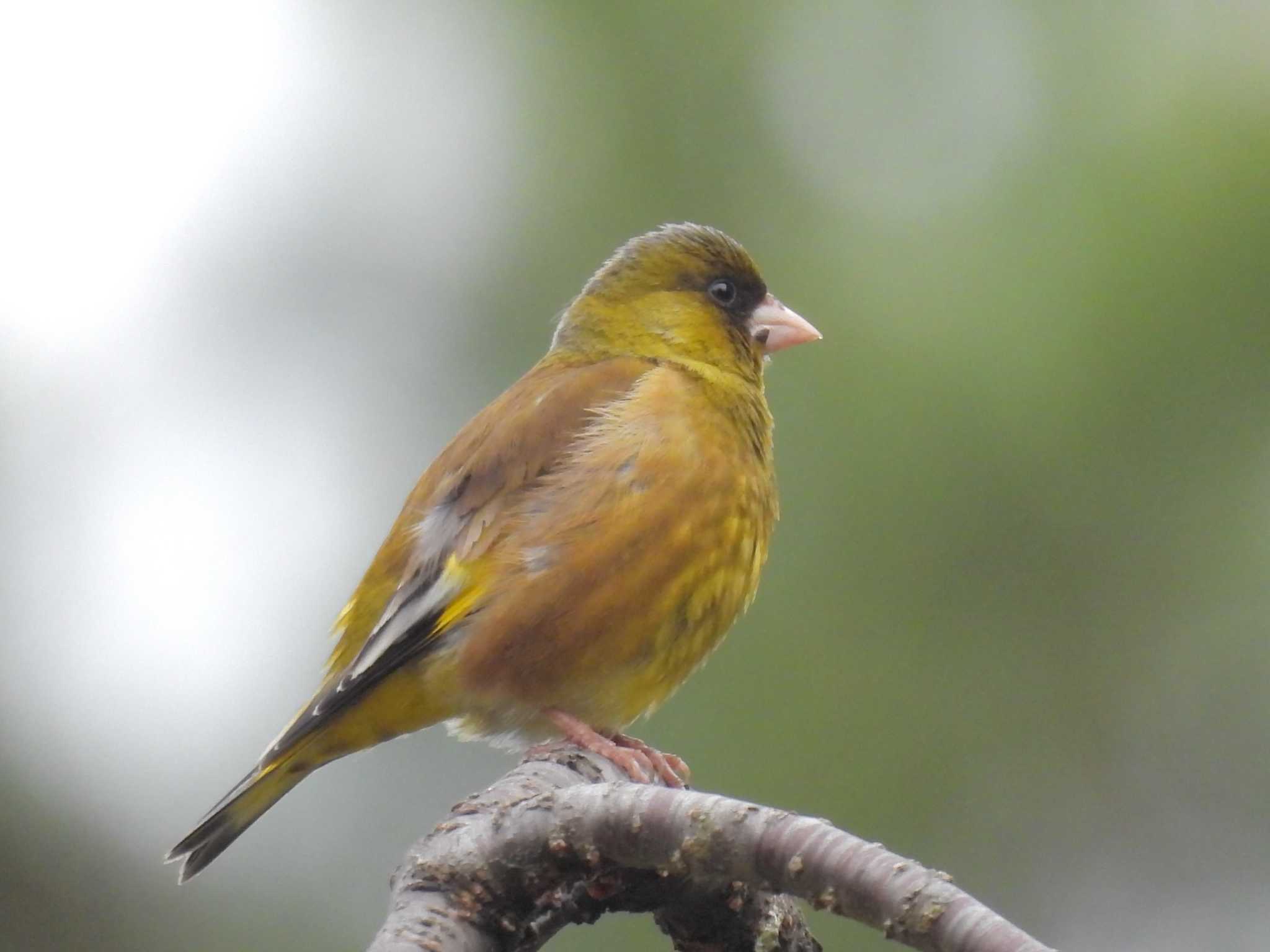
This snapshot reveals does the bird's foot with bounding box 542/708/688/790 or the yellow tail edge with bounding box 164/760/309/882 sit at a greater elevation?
the bird's foot with bounding box 542/708/688/790

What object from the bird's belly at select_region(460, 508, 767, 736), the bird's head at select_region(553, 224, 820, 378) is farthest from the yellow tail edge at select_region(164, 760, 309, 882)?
the bird's head at select_region(553, 224, 820, 378)

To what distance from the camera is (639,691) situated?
347 centimetres

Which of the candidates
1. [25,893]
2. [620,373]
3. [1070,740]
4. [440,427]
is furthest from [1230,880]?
[25,893]

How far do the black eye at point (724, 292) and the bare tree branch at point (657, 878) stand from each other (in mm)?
2128

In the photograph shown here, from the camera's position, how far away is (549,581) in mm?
3436

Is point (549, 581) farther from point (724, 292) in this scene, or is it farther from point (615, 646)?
point (724, 292)

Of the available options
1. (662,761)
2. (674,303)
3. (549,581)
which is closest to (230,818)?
(549,581)

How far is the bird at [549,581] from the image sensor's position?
340 centimetres

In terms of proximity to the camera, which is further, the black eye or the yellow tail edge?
the black eye

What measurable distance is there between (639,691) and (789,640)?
362mm

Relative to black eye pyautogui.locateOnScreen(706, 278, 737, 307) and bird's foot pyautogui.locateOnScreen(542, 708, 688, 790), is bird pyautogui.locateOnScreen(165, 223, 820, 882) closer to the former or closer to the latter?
bird's foot pyautogui.locateOnScreen(542, 708, 688, 790)

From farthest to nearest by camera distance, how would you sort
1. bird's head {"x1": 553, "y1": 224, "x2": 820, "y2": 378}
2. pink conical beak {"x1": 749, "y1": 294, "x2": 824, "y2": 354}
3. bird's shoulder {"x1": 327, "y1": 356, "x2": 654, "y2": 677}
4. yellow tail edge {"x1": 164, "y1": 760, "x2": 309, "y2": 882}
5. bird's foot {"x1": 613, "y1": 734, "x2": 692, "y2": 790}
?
bird's head {"x1": 553, "y1": 224, "x2": 820, "y2": 378}, pink conical beak {"x1": 749, "y1": 294, "x2": 824, "y2": 354}, bird's shoulder {"x1": 327, "y1": 356, "x2": 654, "y2": 677}, yellow tail edge {"x1": 164, "y1": 760, "x2": 309, "y2": 882}, bird's foot {"x1": 613, "y1": 734, "x2": 692, "y2": 790}

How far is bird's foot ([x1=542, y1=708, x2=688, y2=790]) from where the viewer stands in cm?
277

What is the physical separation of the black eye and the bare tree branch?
213cm
